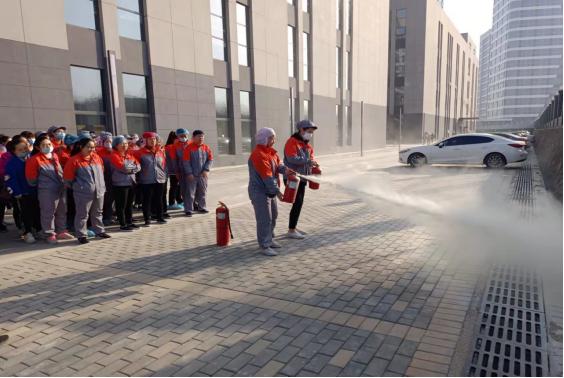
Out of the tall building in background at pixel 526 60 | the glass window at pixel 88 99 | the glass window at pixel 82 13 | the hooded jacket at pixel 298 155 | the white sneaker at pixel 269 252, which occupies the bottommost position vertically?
the white sneaker at pixel 269 252

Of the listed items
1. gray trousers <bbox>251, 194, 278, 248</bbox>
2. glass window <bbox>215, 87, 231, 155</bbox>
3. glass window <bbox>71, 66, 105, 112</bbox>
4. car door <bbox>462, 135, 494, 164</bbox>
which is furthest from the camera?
glass window <bbox>215, 87, 231, 155</bbox>

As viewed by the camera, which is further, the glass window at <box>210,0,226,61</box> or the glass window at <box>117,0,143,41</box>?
the glass window at <box>210,0,226,61</box>

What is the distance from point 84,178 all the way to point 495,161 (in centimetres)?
1680

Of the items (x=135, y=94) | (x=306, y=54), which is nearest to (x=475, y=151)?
(x=306, y=54)

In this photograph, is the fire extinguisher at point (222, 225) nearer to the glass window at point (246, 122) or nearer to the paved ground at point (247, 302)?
the paved ground at point (247, 302)

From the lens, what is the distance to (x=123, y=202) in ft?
24.2

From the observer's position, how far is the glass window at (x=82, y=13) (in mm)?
13320

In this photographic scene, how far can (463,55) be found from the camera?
90.7 m

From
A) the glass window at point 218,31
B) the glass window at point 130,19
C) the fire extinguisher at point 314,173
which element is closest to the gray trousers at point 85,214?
the fire extinguisher at point 314,173

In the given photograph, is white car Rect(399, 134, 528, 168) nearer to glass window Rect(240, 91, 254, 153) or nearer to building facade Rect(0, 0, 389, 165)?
glass window Rect(240, 91, 254, 153)

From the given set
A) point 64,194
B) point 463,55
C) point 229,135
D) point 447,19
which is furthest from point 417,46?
point 64,194

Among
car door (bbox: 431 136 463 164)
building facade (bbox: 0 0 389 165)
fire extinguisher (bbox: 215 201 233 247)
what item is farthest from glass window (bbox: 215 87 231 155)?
fire extinguisher (bbox: 215 201 233 247)

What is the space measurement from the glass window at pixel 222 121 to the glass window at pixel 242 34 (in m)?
2.50

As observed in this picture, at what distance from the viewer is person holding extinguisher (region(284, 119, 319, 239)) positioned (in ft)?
20.4
